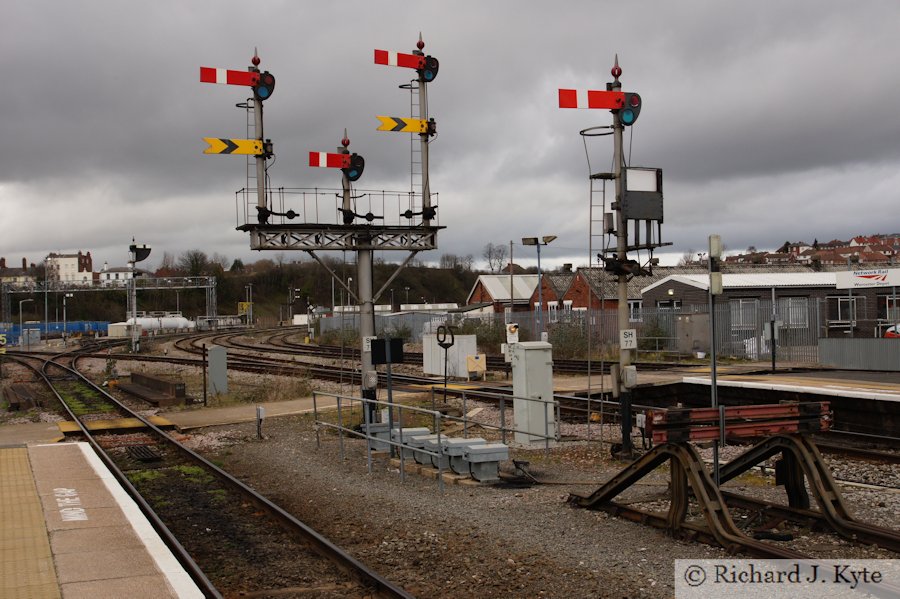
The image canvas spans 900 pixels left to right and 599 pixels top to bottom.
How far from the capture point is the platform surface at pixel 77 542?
679cm

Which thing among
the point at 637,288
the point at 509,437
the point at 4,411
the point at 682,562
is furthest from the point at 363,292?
the point at 637,288

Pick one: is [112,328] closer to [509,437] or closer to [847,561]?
[509,437]

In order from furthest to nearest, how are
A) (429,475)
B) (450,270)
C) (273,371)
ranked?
(450,270)
(273,371)
(429,475)

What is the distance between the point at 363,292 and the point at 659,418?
346 inches

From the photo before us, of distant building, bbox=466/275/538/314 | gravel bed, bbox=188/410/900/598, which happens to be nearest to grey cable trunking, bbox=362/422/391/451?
gravel bed, bbox=188/410/900/598

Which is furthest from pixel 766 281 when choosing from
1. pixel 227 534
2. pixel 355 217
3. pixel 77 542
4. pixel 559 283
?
pixel 77 542

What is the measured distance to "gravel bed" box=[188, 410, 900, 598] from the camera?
23.2 ft

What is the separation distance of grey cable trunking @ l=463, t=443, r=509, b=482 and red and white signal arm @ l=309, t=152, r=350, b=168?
6927mm

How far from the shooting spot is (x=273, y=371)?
30.8 m

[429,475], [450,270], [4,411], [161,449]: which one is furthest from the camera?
[450,270]

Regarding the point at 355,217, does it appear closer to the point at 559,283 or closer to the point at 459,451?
the point at 459,451

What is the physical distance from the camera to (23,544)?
8.14 metres

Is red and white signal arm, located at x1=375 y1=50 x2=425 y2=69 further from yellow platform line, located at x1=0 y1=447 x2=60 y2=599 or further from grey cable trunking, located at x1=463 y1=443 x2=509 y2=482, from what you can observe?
yellow platform line, located at x1=0 y1=447 x2=60 y2=599

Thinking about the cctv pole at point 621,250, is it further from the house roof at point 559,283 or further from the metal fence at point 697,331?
the house roof at point 559,283
